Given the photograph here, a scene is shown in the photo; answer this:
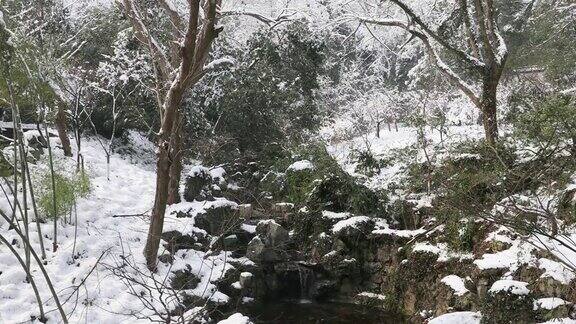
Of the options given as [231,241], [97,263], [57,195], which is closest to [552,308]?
[97,263]

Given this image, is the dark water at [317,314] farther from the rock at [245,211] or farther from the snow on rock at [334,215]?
the rock at [245,211]

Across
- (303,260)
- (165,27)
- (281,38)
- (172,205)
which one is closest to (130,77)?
(165,27)

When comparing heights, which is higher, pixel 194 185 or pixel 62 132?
pixel 62 132

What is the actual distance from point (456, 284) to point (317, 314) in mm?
2431

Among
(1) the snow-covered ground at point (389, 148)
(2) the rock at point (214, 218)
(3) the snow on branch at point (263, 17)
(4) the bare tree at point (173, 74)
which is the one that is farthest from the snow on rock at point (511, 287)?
(3) the snow on branch at point (263, 17)

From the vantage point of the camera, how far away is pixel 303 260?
887 cm

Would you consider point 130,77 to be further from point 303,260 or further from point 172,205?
point 303,260

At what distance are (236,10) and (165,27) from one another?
196 inches

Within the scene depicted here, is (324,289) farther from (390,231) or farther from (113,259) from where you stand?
(113,259)

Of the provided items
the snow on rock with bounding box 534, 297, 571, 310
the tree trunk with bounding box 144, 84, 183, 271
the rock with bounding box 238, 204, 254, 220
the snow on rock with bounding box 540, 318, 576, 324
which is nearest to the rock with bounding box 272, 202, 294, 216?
the rock with bounding box 238, 204, 254, 220

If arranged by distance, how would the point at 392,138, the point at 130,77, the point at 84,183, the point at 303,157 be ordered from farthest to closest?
the point at 392,138, the point at 130,77, the point at 303,157, the point at 84,183

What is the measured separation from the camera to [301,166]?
394 inches

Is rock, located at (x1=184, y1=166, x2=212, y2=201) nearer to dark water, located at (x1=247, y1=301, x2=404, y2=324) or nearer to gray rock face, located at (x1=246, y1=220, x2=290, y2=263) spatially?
gray rock face, located at (x1=246, y1=220, x2=290, y2=263)

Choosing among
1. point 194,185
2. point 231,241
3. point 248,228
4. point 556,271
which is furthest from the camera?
point 194,185
